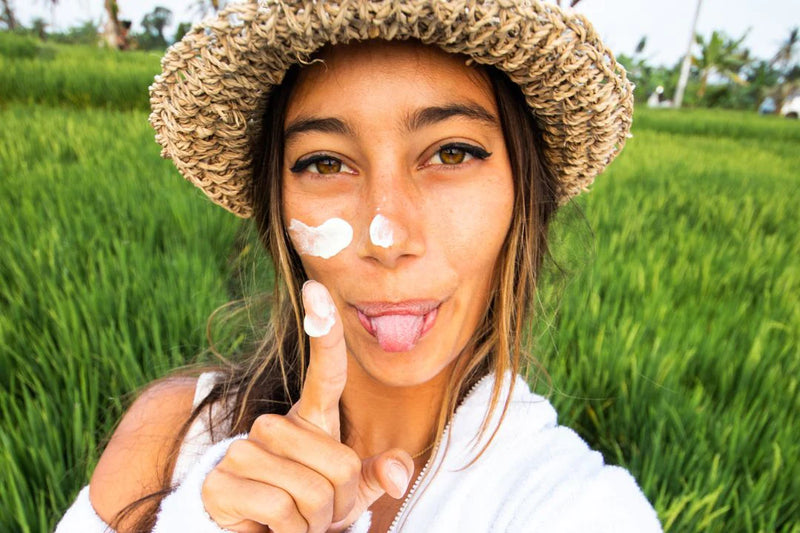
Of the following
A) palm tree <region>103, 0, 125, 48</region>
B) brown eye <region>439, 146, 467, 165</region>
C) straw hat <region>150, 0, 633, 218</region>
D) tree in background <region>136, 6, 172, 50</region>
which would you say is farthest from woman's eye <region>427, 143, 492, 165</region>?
tree in background <region>136, 6, 172, 50</region>

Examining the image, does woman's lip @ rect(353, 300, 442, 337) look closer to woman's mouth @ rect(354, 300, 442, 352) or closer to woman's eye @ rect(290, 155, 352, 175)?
woman's mouth @ rect(354, 300, 442, 352)

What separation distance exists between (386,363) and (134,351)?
995mm

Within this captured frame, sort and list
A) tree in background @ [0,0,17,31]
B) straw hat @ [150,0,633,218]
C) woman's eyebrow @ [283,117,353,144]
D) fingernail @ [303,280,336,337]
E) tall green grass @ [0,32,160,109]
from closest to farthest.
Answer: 1. fingernail @ [303,280,336,337]
2. straw hat @ [150,0,633,218]
3. woman's eyebrow @ [283,117,353,144]
4. tall green grass @ [0,32,160,109]
5. tree in background @ [0,0,17,31]

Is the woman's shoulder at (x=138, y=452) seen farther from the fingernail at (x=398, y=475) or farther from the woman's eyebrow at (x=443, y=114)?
the woman's eyebrow at (x=443, y=114)

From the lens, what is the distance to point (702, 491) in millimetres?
1097

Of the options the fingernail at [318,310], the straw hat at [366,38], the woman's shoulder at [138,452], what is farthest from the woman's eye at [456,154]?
the woman's shoulder at [138,452]

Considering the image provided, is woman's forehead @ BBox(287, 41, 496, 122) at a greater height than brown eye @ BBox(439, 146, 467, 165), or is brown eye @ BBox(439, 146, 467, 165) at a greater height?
woman's forehead @ BBox(287, 41, 496, 122)

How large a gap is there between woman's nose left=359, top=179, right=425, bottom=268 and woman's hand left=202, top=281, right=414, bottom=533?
19cm

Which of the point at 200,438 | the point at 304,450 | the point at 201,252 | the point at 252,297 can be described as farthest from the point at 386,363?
the point at 201,252

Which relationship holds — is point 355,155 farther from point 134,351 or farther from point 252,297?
point 134,351

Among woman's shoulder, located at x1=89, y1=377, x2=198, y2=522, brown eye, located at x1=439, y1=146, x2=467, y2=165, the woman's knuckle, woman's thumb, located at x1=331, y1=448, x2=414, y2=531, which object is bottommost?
woman's shoulder, located at x1=89, y1=377, x2=198, y2=522

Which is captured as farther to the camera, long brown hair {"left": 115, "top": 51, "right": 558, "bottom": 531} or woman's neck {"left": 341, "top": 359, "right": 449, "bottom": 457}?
woman's neck {"left": 341, "top": 359, "right": 449, "bottom": 457}

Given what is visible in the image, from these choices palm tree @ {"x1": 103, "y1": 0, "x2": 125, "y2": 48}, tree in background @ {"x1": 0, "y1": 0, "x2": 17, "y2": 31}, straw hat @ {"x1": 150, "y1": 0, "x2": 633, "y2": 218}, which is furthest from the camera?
tree in background @ {"x1": 0, "y1": 0, "x2": 17, "y2": 31}

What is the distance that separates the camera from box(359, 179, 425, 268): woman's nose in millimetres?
684
